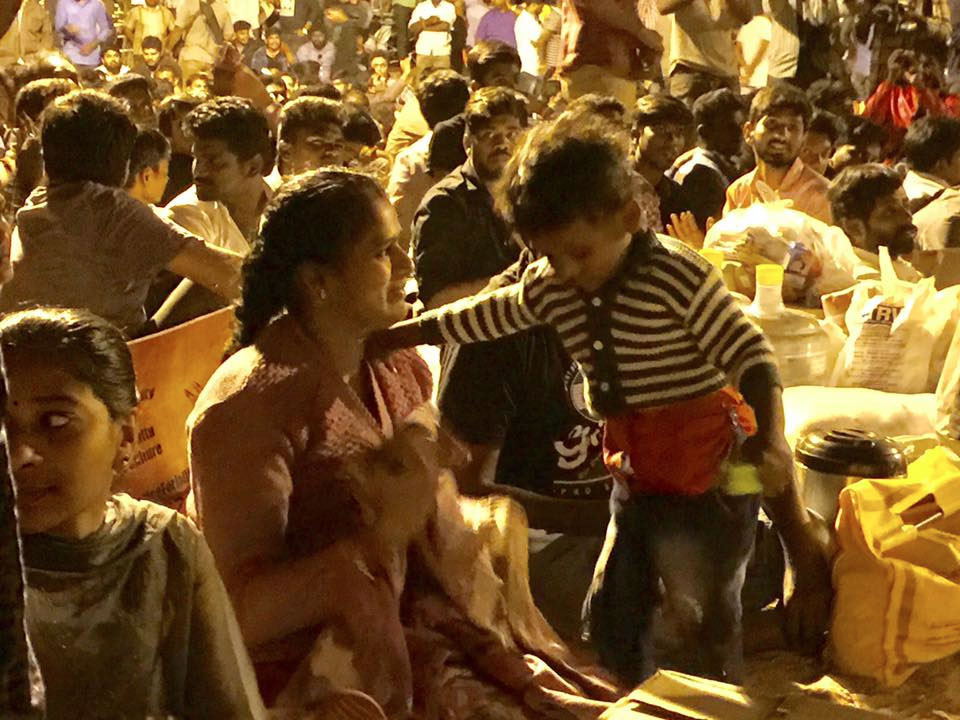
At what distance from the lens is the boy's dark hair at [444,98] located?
5270mm

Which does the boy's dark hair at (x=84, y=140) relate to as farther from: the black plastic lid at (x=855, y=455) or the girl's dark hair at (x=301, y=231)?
the black plastic lid at (x=855, y=455)

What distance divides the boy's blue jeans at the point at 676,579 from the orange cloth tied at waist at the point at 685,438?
0.16 feet

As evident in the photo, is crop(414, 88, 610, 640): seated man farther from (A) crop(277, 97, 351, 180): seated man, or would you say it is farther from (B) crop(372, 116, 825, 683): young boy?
(A) crop(277, 97, 351, 180): seated man

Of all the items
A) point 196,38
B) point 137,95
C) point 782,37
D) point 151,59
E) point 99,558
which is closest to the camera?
point 99,558

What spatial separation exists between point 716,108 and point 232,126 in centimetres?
253

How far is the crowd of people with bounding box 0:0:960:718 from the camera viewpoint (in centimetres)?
140

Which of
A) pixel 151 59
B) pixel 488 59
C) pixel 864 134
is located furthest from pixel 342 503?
pixel 151 59

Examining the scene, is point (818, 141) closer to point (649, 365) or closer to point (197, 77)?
point (649, 365)

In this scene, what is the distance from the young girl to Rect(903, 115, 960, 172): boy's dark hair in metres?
5.12

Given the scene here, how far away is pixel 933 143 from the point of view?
584 cm

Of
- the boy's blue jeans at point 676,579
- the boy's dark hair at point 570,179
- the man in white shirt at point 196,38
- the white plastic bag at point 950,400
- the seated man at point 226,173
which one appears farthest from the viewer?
the man in white shirt at point 196,38

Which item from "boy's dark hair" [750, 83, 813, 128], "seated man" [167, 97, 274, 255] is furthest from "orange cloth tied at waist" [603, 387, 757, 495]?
"boy's dark hair" [750, 83, 813, 128]

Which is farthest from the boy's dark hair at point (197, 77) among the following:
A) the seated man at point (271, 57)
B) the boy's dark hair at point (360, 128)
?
the boy's dark hair at point (360, 128)

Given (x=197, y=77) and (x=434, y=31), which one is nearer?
(x=197, y=77)
